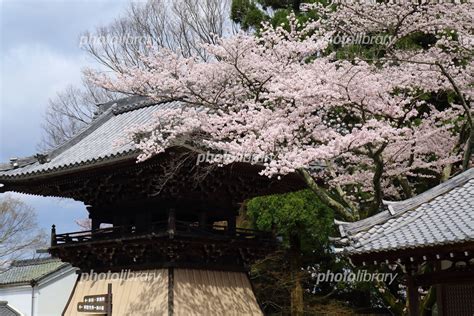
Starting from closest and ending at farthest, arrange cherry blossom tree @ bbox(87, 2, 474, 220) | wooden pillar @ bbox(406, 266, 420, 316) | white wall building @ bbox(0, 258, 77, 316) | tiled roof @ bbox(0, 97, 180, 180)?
1. wooden pillar @ bbox(406, 266, 420, 316)
2. cherry blossom tree @ bbox(87, 2, 474, 220)
3. tiled roof @ bbox(0, 97, 180, 180)
4. white wall building @ bbox(0, 258, 77, 316)

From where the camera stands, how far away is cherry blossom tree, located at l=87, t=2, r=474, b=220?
10.9m

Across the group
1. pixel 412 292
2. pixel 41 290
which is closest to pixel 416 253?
pixel 412 292

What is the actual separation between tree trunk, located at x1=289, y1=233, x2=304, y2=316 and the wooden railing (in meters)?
3.88

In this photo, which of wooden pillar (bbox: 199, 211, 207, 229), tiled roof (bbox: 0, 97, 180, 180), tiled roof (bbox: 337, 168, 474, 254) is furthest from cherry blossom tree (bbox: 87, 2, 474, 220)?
wooden pillar (bbox: 199, 211, 207, 229)

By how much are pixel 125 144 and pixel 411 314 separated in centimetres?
586

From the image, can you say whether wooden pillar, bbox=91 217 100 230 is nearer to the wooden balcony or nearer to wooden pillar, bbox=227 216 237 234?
the wooden balcony

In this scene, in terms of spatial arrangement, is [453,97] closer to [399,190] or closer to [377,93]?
[399,190]

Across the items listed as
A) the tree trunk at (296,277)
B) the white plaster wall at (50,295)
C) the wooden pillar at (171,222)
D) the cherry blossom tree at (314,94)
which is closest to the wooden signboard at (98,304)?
the wooden pillar at (171,222)

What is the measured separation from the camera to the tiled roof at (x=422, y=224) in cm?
816

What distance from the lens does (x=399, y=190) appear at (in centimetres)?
1542

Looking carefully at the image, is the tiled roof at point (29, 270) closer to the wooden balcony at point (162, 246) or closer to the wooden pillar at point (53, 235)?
the wooden pillar at point (53, 235)

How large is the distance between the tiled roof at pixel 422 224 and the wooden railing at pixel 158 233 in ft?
11.7

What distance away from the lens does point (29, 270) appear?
2642 centimetres

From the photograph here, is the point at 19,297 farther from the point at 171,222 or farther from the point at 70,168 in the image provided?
the point at 171,222
